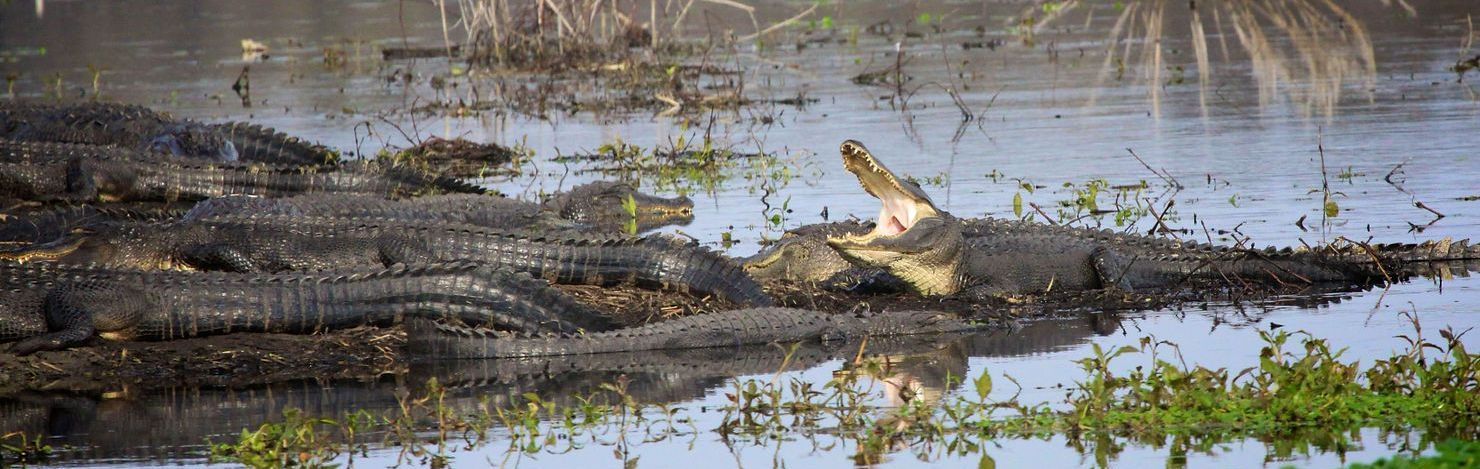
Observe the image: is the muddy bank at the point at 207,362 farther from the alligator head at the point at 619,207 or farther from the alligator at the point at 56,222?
the alligator head at the point at 619,207

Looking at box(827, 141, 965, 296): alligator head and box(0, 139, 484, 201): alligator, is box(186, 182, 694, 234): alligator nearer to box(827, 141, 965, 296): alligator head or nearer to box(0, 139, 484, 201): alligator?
box(0, 139, 484, 201): alligator

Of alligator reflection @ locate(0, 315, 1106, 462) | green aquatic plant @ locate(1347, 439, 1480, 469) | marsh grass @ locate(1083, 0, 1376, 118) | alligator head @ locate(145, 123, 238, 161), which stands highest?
marsh grass @ locate(1083, 0, 1376, 118)

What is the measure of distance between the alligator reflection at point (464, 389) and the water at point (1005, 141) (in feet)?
0.07

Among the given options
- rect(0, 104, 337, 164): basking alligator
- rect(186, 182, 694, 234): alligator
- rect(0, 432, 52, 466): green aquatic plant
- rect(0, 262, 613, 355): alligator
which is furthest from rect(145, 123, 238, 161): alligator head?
rect(0, 432, 52, 466): green aquatic plant

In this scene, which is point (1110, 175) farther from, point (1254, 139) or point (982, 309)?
point (982, 309)

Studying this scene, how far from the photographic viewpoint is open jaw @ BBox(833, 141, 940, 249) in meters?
8.52

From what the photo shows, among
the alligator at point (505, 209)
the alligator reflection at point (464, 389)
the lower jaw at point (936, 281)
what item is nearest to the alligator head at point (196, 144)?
the alligator at point (505, 209)

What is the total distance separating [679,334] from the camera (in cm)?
774

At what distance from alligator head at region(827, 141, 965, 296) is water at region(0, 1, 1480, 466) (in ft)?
3.26

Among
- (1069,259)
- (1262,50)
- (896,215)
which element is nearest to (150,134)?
(896,215)

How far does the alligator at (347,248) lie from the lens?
8.91 metres

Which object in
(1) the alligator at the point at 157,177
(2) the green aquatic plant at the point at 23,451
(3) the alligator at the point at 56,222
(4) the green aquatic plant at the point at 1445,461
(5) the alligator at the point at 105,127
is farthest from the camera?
(5) the alligator at the point at 105,127

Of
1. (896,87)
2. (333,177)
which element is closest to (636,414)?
(333,177)

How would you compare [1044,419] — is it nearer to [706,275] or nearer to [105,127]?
[706,275]
